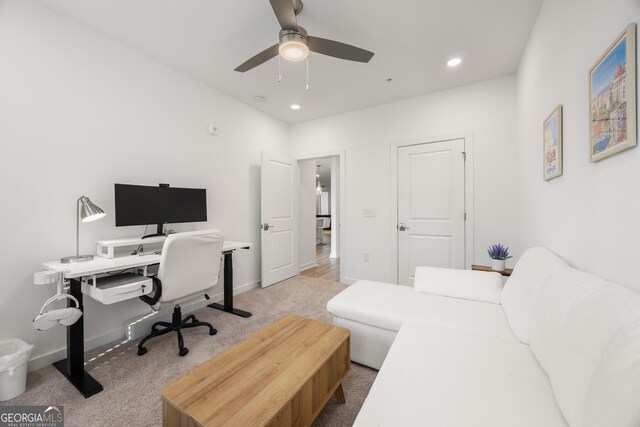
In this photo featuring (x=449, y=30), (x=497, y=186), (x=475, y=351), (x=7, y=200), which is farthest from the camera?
(x=497, y=186)

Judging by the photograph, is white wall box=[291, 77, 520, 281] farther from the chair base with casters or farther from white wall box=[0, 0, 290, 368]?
the chair base with casters

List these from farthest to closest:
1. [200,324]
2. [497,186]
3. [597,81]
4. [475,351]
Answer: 1. [497,186]
2. [200,324]
3. [475,351]
4. [597,81]

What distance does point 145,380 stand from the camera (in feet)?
5.77

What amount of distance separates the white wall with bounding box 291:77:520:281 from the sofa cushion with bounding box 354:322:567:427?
6.79ft

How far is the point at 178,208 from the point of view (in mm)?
2619

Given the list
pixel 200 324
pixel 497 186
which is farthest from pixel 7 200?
pixel 497 186

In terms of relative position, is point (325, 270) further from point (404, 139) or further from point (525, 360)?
point (525, 360)

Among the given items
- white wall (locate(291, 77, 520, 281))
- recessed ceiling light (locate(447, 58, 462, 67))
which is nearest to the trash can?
white wall (locate(291, 77, 520, 281))

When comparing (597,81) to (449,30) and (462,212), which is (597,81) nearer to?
(449,30)

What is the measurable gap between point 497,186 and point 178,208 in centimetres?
355

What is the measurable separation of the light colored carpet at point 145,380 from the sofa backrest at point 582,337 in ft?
3.33

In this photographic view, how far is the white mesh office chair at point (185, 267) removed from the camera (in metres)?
1.95

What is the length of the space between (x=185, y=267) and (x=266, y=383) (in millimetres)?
1303

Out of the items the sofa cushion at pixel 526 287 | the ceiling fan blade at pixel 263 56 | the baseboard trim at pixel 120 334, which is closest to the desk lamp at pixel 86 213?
the baseboard trim at pixel 120 334
